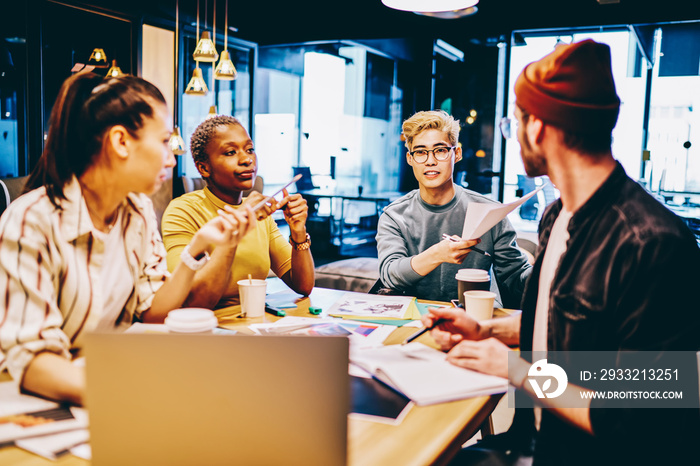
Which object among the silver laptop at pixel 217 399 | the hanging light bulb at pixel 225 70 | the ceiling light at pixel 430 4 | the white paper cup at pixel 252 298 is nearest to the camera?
the silver laptop at pixel 217 399

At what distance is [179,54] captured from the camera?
6434mm

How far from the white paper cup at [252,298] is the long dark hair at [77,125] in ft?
2.04

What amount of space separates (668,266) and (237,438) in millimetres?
849

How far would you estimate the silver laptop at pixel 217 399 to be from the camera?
30.8 inches

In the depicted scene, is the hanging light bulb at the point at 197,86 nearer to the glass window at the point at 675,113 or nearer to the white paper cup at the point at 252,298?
the white paper cup at the point at 252,298

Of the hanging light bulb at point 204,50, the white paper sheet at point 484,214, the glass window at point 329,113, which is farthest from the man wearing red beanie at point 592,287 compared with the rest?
the glass window at point 329,113

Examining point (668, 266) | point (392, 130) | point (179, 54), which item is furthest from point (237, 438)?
point (392, 130)

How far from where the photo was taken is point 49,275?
3.98 ft

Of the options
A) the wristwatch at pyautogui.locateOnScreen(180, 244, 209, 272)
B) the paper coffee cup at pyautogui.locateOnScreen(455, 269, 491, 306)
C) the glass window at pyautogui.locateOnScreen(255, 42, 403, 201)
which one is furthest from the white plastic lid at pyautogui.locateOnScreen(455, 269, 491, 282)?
the glass window at pyautogui.locateOnScreen(255, 42, 403, 201)

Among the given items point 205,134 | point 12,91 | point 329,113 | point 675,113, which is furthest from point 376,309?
point 329,113

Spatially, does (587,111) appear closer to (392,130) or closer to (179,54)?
(179,54)

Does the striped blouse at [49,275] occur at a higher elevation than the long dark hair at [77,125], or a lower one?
lower

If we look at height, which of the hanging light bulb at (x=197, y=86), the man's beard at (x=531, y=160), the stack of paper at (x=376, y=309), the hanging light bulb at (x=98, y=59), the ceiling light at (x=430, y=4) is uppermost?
the hanging light bulb at (x=98, y=59)

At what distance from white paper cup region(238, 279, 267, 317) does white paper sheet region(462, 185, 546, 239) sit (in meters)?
0.76
